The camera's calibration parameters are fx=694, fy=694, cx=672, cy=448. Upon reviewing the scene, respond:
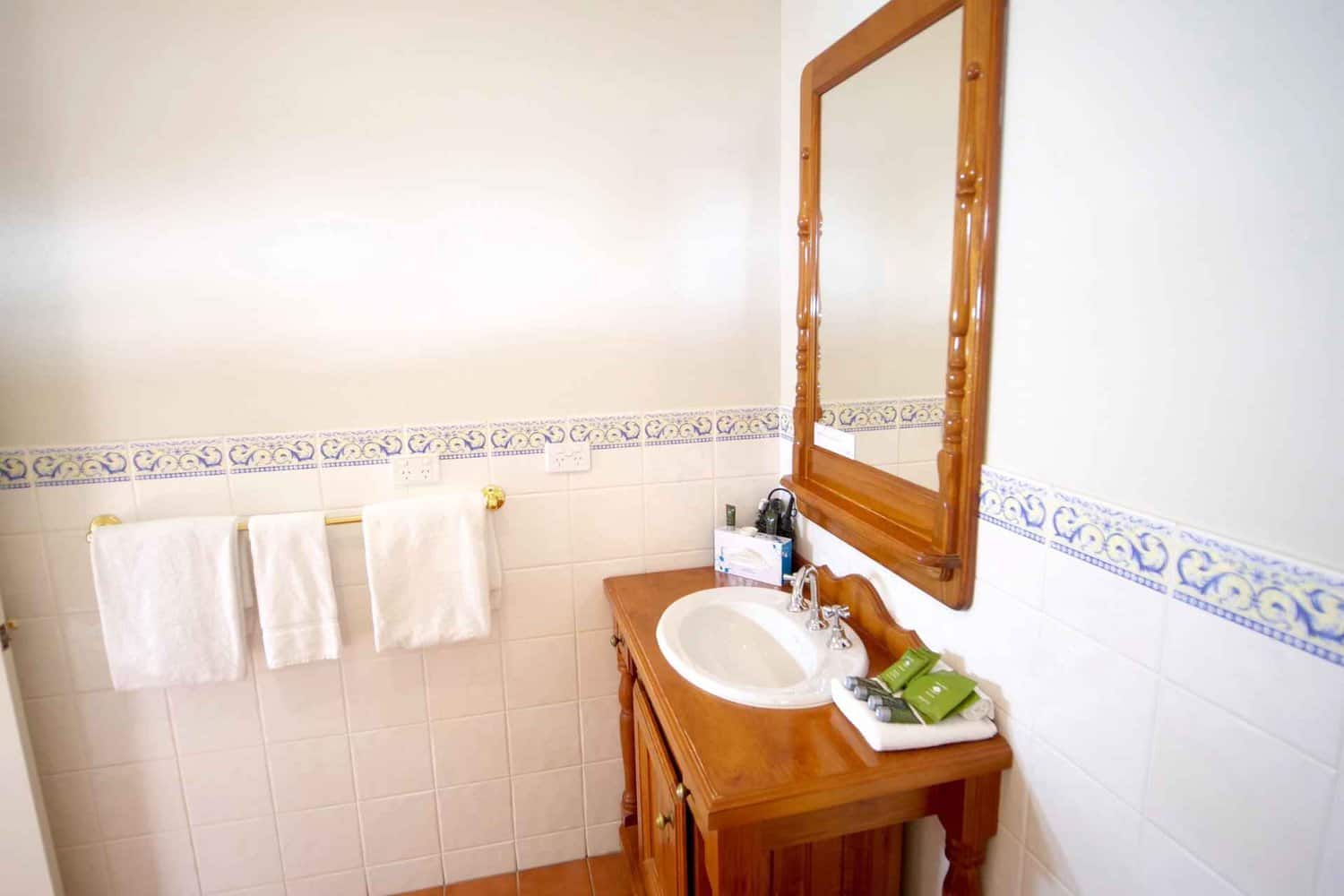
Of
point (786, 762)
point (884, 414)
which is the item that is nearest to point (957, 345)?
A: point (884, 414)

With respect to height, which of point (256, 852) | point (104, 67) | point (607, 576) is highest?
point (104, 67)

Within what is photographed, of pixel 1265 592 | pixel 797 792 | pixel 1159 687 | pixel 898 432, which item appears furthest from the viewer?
pixel 898 432

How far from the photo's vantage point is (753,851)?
3.49 ft

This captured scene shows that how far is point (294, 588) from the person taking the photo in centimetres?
161

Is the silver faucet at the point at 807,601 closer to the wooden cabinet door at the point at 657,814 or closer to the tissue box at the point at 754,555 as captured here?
the tissue box at the point at 754,555

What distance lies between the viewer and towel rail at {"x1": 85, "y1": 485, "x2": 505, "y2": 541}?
5.12 feet

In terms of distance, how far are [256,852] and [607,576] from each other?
3.71 feet

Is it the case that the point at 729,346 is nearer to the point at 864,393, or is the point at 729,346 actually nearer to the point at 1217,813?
the point at 864,393

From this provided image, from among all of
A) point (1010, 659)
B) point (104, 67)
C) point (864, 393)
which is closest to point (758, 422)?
point (864, 393)

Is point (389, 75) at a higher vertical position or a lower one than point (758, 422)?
higher

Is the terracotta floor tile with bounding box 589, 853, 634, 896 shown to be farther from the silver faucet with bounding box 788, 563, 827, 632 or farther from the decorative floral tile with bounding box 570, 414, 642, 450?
the decorative floral tile with bounding box 570, 414, 642, 450

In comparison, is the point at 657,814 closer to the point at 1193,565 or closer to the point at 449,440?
the point at 449,440

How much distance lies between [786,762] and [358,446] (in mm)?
1217

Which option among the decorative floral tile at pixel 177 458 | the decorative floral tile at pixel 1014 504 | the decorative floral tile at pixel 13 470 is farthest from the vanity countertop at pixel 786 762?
the decorative floral tile at pixel 13 470
